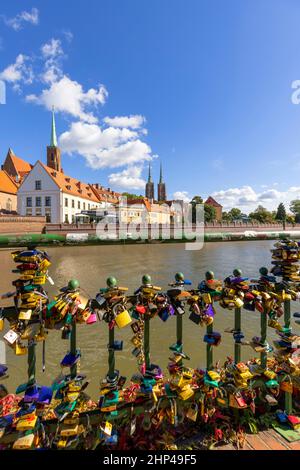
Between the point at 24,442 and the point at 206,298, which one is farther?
the point at 206,298

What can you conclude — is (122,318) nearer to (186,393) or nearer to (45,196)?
(186,393)

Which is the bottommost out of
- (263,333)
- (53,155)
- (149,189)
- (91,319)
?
(263,333)

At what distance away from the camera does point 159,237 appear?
1738 mm

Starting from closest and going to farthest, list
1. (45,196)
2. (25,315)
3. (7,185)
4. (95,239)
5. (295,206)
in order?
(25,315) < (95,239) < (45,196) < (7,185) < (295,206)

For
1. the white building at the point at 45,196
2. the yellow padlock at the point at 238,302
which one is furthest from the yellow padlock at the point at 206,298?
the white building at the point at 45,196

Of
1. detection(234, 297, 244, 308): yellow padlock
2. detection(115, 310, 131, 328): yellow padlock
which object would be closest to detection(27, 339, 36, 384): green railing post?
detection(115, 310, 131, 328): yellow padlock

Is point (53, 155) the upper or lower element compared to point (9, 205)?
upper

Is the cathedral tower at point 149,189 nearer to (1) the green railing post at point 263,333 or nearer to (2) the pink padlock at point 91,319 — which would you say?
A: (1) the green railing post at point 263,333

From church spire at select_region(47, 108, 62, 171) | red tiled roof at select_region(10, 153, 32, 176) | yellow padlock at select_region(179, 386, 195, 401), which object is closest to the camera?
yellow padlock at select_region(179, 386, 195, 401)

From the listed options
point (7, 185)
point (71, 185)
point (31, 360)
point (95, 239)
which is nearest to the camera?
point (31, 360)

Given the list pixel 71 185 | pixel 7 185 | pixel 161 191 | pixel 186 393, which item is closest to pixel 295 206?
pixel 161 191

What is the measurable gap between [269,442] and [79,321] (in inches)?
66.8

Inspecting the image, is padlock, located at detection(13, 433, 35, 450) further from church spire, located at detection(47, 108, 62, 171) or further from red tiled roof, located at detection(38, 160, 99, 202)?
church spire, located at detection(47, 108, 62, 171)
